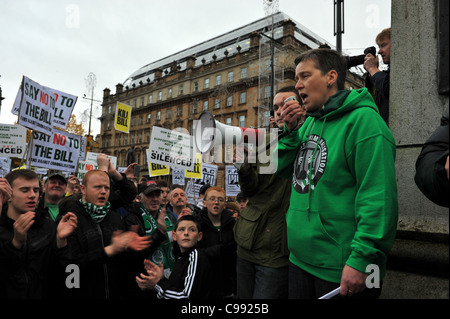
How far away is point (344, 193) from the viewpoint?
6.12 feet

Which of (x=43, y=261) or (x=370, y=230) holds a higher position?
(x=370, y=230)

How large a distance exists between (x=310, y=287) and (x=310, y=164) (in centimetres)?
68

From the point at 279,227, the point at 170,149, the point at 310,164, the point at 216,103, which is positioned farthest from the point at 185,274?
the point at 216,103

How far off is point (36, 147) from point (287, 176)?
5.26 m

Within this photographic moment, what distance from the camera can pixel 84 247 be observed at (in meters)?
2.92

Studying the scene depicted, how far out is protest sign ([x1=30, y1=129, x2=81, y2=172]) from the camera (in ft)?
20.4

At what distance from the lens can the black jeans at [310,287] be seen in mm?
1767

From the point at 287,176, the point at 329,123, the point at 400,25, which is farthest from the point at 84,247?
the point at 400,25

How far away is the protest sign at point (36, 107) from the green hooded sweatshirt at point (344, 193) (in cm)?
509

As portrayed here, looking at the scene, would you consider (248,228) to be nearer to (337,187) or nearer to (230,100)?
(337,187)

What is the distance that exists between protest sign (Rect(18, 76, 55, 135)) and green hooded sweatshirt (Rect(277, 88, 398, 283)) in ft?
16.7

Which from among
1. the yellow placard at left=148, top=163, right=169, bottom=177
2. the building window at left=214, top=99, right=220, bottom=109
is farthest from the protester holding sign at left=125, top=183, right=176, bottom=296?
the building window at left=214, top=99, right=220, bottom=109
